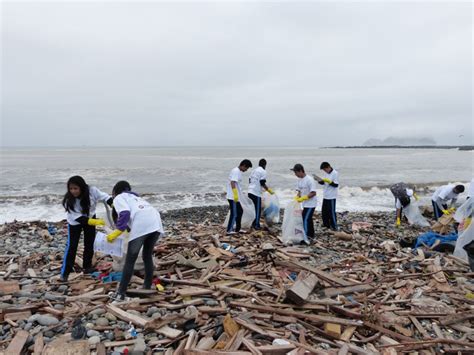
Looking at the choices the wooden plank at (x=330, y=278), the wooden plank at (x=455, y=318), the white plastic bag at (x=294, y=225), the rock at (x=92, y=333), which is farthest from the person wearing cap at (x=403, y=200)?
the rock at (x=92, y=333)

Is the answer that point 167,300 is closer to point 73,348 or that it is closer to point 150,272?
point 150,272

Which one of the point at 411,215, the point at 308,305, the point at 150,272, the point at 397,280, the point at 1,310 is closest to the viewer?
the point at 1,310

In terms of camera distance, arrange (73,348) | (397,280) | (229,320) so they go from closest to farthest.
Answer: (73,348) → (229,320) → (397,280)

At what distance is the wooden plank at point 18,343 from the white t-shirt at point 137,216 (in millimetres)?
1459

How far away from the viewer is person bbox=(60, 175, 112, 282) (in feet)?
16.3

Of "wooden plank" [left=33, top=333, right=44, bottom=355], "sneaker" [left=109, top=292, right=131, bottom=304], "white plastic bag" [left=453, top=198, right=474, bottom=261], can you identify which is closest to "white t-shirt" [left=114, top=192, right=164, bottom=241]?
"sneaker" [left=109, top=292, right=131, bottom=304]

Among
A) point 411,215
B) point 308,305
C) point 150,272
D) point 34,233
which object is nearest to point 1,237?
point 34,233

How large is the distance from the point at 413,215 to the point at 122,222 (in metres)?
9.53

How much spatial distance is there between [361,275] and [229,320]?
9.76 ft

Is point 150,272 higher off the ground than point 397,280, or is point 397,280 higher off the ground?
point 150,272

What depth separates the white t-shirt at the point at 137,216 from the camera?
4.20 meters

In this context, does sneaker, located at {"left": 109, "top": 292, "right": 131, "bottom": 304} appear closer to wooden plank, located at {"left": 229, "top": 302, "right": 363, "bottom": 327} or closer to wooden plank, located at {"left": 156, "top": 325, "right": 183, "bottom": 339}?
wooden plank, located at {"left": 156, "top": 325, "right": 183, "bottom": 339}

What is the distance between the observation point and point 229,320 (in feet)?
11.8

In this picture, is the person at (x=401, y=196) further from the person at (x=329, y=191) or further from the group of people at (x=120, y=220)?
the group of people at (x=120, y=220)
